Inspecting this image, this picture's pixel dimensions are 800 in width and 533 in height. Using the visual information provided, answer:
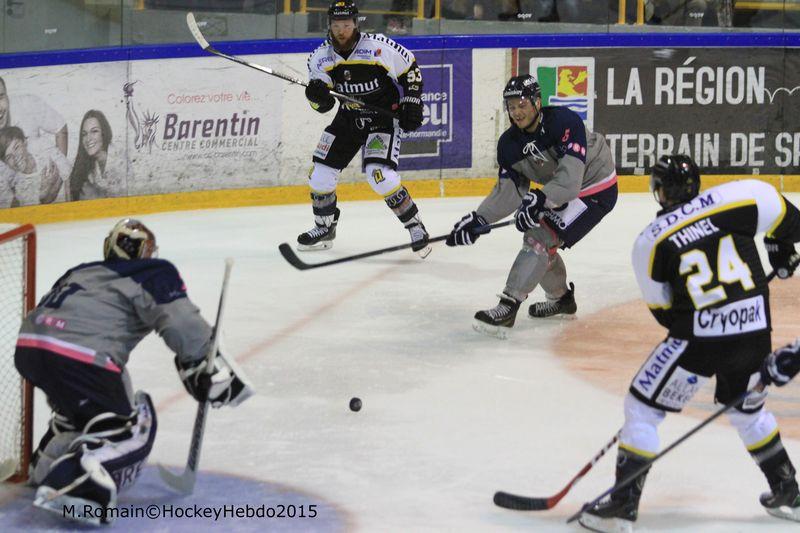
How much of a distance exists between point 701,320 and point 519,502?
0.72 metres

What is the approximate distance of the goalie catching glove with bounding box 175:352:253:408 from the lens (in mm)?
3662

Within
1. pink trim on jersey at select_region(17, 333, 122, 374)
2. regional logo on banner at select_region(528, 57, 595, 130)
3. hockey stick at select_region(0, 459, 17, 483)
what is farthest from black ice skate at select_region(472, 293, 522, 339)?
regional logo on banner at select_region(528, 57, 595, 130)

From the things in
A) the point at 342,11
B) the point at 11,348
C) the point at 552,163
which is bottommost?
the point at 11,348

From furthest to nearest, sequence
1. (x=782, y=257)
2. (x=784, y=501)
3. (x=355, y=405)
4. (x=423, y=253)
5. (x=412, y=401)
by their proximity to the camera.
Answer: (x=423, y=253) → (x=412, y=401) → (x=355, y=405) → (x=782, y=257) → (x=784, y=501)

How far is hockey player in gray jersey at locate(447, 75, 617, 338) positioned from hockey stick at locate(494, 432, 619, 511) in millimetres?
2010

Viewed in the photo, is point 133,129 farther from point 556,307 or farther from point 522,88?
point 522,88

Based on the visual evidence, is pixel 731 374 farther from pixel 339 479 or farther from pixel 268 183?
pixel 268 183

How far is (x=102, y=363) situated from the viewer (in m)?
3.65

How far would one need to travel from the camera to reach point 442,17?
924 centimetres

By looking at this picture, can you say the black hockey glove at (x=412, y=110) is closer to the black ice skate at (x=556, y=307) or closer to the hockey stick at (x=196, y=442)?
the black ice skate at (x=556, y=307)

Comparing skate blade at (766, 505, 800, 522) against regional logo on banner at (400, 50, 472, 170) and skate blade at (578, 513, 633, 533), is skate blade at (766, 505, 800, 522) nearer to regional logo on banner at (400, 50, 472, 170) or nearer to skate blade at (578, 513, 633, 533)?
skate blade at (578, 513, 633, 533)

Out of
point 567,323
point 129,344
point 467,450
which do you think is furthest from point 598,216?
point 129,344

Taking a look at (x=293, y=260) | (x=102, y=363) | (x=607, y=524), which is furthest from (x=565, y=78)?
(x=102, y=363)

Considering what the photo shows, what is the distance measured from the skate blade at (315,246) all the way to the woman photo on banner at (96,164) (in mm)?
1352
